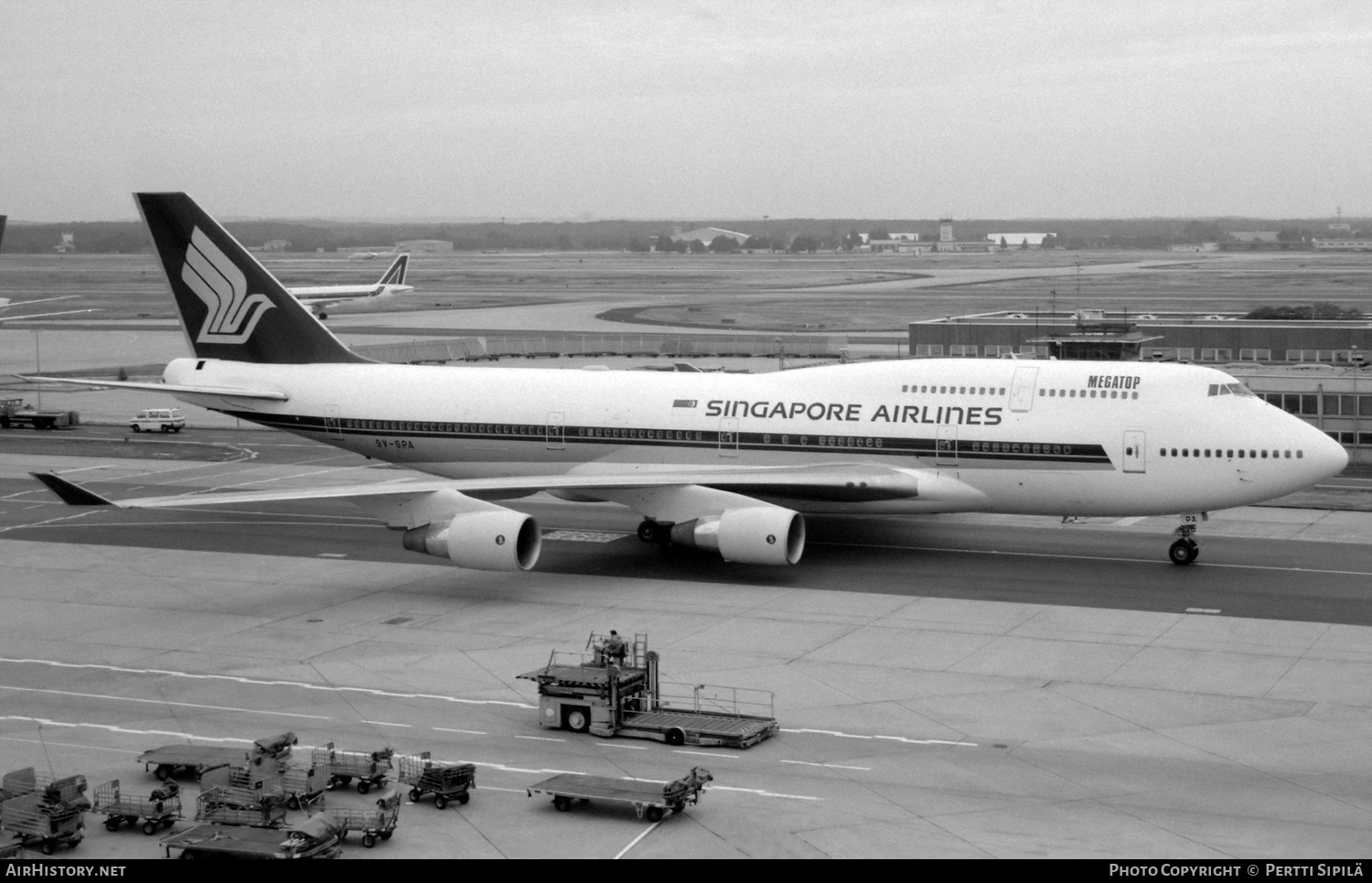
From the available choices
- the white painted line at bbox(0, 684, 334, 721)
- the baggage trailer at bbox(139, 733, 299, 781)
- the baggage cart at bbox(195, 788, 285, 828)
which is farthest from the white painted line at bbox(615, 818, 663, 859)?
the white painted line at bbox(0, 684, 334, 721)

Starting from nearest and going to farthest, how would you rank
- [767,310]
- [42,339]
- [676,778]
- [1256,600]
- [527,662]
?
A: 1. [676,778]
2. [527,662]
3. [1256,600]
4. [42,339]
5. [767,310]

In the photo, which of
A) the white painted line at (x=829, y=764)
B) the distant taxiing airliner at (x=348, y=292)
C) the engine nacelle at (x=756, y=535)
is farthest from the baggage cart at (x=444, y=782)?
the distant taxiing airliner at (x=348, y=292)

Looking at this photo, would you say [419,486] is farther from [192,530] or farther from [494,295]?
[494,295]

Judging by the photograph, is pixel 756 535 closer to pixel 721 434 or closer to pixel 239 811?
pixel 721 434

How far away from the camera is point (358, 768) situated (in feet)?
71.9

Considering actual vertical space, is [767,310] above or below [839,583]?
above

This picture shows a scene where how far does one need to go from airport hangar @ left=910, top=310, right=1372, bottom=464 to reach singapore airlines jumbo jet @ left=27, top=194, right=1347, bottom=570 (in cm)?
1785

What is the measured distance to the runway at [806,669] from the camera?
2050 cm

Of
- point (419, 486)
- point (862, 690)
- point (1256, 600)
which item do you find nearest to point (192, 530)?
point (419, 486)

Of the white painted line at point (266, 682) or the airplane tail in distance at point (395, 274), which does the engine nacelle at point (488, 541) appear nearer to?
the white painted line at point (266, 682)

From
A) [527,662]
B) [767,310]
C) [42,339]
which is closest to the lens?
[527,662]

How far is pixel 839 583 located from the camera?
117ft

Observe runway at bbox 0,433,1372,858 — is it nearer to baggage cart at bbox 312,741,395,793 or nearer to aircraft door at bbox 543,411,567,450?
baggage cart at bbox 312,741,395,793

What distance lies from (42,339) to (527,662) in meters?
95.5
